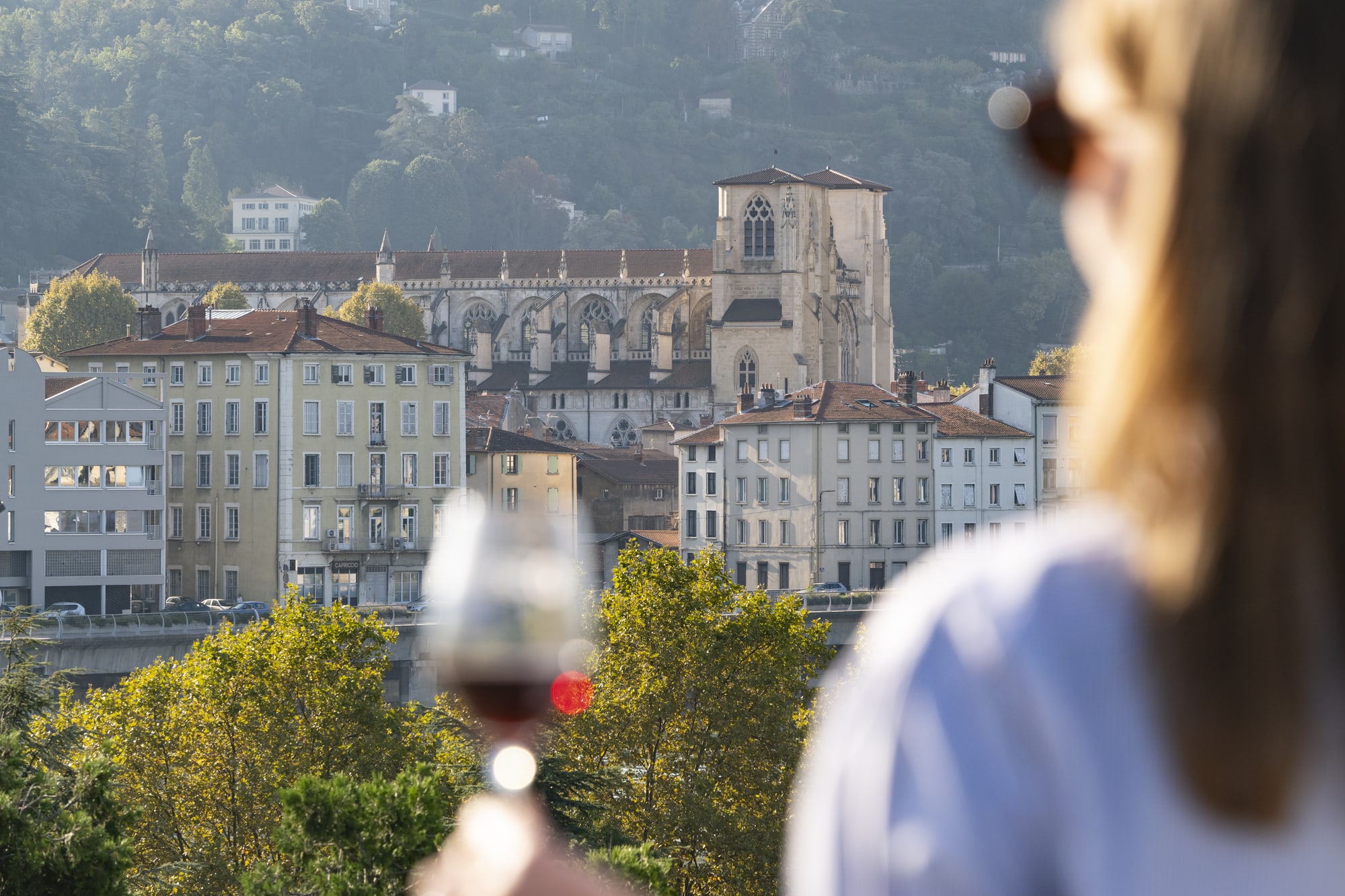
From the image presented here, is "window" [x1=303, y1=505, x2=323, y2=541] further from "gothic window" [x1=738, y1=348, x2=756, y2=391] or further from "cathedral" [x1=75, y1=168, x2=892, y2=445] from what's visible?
"gothic window" [x1=738, y1=348, x2=756, y2=391]

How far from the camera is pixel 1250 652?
130 cm

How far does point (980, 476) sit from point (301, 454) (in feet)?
65.8

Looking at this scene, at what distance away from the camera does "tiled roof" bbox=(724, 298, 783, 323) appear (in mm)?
96625

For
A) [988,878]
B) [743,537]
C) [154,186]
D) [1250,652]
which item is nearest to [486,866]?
[988,878]

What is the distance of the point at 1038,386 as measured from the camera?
62.8m

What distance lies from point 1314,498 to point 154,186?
562 feet

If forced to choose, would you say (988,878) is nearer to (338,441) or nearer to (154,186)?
(338,441)

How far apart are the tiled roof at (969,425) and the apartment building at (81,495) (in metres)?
23.4

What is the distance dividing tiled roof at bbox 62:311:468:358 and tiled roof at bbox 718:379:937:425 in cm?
972

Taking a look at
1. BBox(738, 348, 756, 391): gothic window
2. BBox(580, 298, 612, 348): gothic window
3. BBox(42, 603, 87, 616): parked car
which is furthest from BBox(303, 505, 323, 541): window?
BBox(580, 298, 612, 348): gothic window

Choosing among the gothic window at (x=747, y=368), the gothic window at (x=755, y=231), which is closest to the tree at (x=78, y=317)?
the gothic window at (x=747, y=368)

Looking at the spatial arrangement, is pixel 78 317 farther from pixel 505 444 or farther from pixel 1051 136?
pixel 1051 136

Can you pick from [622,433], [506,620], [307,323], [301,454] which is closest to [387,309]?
[622,433]

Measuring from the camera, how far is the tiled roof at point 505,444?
201 ft
